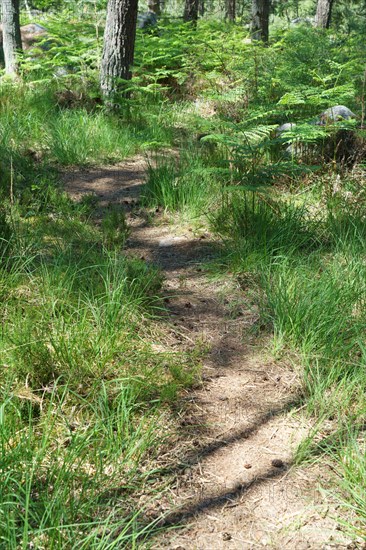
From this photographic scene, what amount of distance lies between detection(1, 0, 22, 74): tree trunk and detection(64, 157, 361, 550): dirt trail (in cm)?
679

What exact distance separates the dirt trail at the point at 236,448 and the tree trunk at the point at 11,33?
6794 mm

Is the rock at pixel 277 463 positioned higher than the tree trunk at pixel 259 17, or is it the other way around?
the tree trunk at pixel 259 17

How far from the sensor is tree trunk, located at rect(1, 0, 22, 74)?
8930 millimetres

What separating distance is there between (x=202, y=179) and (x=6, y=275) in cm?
243

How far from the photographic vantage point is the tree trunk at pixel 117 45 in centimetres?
754

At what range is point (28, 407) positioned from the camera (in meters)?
2.53

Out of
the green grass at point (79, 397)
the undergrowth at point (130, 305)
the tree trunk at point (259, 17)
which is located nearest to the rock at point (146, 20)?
the tree trunk at point (259, 17)

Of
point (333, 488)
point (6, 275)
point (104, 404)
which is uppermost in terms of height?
point (6, 275)

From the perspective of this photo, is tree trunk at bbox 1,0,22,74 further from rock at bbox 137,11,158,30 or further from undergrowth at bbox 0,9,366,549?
rock at bbox 137,11,158,30

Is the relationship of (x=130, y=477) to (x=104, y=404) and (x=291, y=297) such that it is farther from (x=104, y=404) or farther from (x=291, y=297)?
(x=291, y=297)

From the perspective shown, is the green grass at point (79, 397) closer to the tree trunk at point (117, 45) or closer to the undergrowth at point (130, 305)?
the undergrowth at point (130, 305)

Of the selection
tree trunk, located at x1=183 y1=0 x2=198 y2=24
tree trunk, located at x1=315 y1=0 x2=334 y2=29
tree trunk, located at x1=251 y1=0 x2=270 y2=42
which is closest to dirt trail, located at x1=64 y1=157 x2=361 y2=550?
tree trunk, located at x1=251 y1=0 x2=270 y2=42

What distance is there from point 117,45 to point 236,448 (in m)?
6.61

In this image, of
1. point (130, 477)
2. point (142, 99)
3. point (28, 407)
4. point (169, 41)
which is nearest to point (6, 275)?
point (28, 407)
